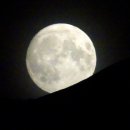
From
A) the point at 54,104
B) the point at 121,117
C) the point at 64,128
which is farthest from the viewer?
the point at 54,104

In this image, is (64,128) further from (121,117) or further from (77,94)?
(121,117)

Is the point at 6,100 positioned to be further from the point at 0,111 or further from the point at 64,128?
the point at 64,128

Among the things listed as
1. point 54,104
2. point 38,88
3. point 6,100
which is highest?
point 38,88

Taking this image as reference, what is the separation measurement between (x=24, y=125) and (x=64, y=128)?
0.29 m

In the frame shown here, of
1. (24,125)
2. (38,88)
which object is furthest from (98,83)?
(38,88)

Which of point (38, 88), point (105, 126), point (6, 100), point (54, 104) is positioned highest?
point (38, 88)

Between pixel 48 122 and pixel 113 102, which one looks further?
pixel 48 122

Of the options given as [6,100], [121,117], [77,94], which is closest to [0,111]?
[6,100]

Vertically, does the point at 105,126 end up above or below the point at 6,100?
below

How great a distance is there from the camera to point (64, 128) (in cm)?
210

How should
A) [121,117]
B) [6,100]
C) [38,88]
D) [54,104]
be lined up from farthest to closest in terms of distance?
[38,88] → [6,100] → [54,104] → [121,117]

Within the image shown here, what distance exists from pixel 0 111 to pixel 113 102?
84cm

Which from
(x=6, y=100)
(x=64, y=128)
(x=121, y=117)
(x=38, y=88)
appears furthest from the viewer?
(x=38, y=88)

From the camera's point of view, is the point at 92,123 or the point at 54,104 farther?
the point at 54,104
